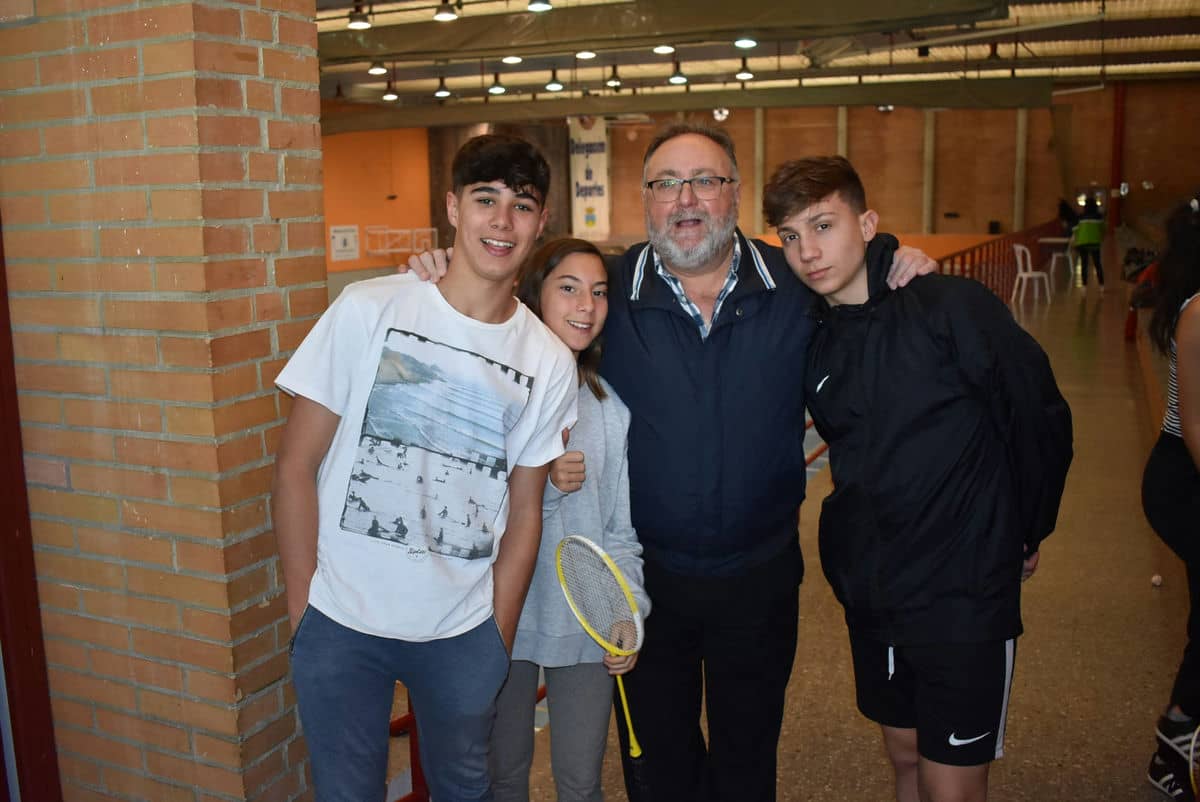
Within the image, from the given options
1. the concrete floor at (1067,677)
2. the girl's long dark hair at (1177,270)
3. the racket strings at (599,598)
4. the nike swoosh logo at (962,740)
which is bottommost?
the concrete floor at (1067,677)


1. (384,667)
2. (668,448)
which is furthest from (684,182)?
(384,667)

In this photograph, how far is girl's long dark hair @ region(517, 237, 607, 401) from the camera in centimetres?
283

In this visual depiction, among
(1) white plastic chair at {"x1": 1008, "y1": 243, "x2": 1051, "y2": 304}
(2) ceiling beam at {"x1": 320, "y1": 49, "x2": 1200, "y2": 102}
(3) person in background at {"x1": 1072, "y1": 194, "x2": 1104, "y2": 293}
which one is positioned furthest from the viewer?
(2) ceiling beam at {"x1": 320, "y1": 49, "x2": 1200, "y2": 102}

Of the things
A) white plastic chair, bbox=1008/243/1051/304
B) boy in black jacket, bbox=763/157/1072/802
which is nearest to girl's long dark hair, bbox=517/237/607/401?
boy in black jacket, bbox=763/157/1072/802

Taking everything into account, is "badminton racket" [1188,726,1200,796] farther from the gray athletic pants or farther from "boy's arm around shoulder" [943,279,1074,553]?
the gray athletic pants

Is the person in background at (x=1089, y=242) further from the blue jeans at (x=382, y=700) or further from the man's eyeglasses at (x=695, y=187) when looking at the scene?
the blue jeans at (x=382, y=700)

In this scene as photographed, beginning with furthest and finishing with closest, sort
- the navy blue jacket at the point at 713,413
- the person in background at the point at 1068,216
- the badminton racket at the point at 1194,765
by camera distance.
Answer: the person in background at the point at 1068,216
the badminton racket at the point at 1194,765
the navy blue jacket at the point at 713,413

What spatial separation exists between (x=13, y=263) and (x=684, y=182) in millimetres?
1977

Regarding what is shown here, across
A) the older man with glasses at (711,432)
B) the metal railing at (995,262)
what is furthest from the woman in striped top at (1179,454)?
the metal railing at (995,262)

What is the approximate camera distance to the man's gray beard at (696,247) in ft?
9.39

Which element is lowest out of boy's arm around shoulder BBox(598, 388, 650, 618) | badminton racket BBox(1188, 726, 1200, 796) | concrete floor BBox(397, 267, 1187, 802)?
concrete floor BBox(397, 267, 1187, 802)

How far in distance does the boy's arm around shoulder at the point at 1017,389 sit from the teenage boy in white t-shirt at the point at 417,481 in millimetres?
1098

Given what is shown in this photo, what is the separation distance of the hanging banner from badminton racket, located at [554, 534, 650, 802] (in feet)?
90.9

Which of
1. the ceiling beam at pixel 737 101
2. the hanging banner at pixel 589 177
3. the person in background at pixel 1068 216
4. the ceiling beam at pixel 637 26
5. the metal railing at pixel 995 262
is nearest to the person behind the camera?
the ceiling beam at pixel 637 26
